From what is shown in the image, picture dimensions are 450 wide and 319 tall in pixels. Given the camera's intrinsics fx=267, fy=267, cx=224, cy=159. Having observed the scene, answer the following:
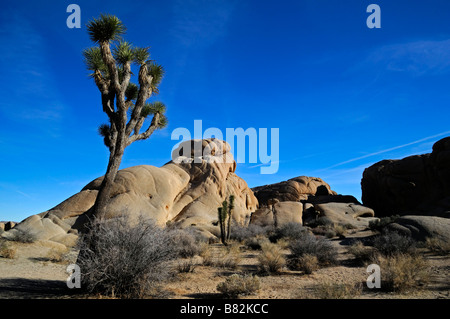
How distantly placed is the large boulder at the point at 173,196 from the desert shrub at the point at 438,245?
13516 mm

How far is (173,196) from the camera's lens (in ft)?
88.0

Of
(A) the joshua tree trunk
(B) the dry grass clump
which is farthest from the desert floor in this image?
(A) the joshua tree trunk

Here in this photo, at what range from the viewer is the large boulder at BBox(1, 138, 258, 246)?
68.2 feet

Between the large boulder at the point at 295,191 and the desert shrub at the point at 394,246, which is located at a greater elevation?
the large boulder at the point at 295,191

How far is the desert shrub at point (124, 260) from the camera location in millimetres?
5938

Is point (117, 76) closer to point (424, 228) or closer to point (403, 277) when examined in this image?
point (403, 277)

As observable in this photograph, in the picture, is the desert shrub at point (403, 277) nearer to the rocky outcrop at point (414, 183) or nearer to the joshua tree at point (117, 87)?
the joshua tree at point (117, 87)

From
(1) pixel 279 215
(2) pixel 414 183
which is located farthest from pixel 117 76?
(2) pixel 414 183

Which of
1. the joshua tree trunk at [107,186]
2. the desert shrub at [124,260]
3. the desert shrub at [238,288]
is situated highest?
the joshua tree trunk at [107,186]

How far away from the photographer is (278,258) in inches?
380

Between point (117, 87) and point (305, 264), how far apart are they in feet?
28.5

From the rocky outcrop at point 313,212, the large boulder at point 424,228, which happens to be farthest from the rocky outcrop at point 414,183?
the large boulder at point 424,228
